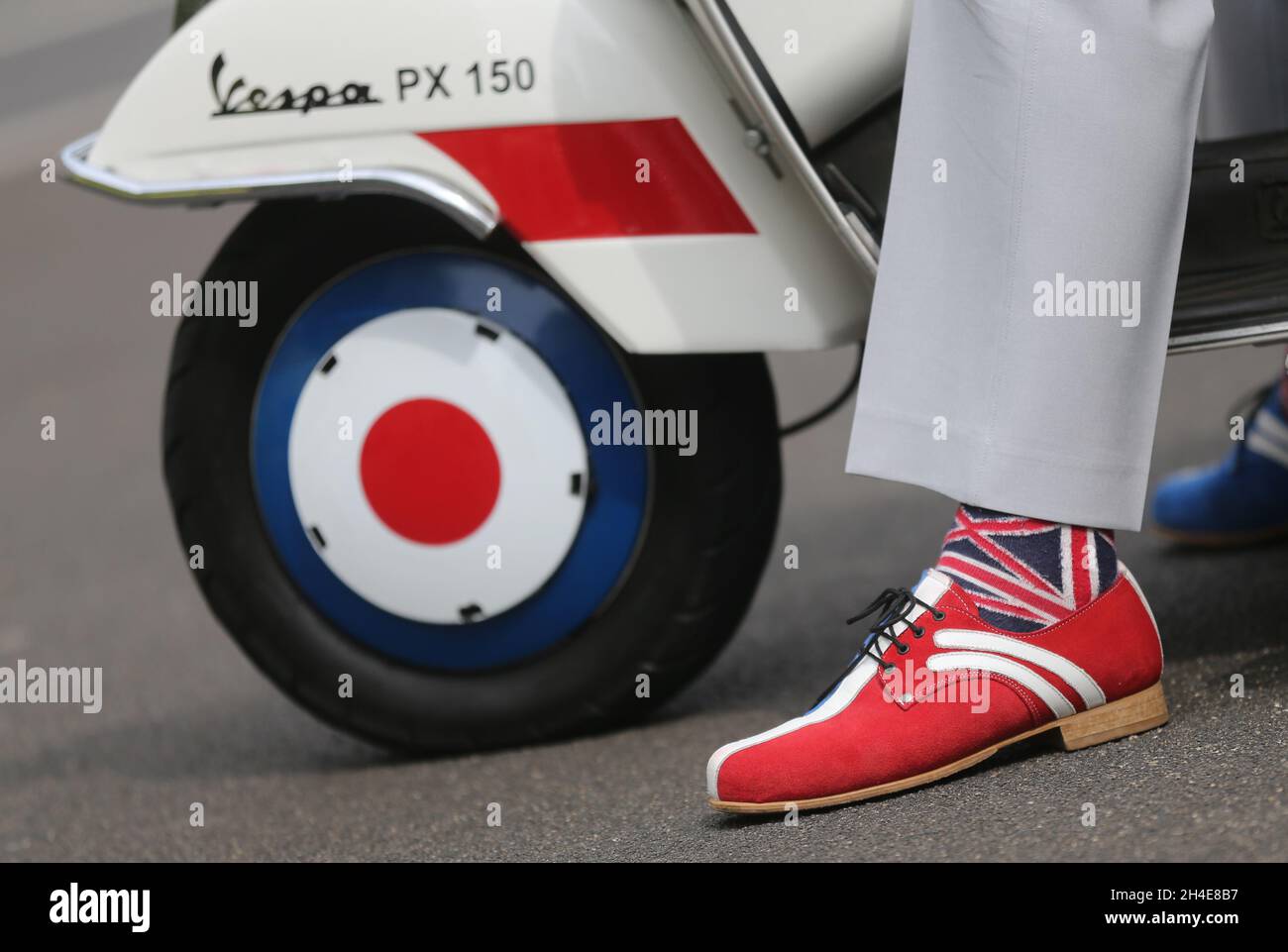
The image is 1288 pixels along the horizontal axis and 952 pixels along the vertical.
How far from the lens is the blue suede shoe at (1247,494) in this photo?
201cm

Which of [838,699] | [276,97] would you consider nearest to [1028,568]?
[838,699]

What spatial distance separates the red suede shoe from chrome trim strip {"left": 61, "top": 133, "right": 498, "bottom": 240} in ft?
1.77

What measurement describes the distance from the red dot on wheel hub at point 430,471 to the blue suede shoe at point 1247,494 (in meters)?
1.03

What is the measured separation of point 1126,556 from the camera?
6.81 ft

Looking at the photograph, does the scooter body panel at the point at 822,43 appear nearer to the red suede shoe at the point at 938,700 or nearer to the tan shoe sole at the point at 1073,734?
the red suede shoe at the point at 938,700

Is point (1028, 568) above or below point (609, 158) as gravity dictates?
below

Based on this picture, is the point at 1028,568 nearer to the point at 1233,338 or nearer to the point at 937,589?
the point at 937,589

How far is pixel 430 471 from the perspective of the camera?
5.00ft

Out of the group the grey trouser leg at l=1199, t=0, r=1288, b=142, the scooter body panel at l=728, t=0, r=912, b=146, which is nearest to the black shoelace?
the scooter body panel at l=728, t=0, r=912, b=146

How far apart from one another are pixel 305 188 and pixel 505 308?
0.22m

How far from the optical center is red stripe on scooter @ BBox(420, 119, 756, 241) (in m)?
1.42

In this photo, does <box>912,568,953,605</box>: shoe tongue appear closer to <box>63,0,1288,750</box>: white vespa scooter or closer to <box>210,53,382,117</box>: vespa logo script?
<box>63,0,1288,750</box>: white vespa scooter

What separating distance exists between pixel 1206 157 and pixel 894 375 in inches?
16.9
